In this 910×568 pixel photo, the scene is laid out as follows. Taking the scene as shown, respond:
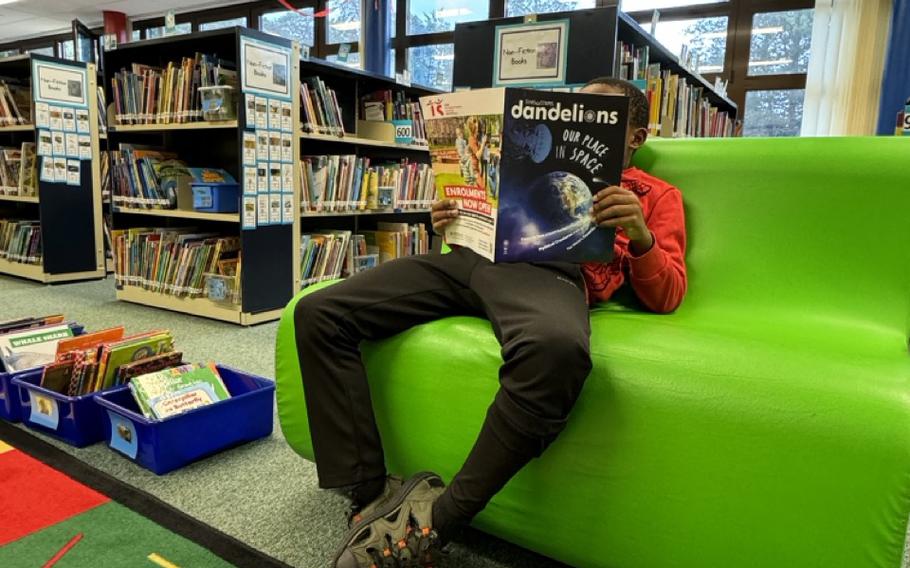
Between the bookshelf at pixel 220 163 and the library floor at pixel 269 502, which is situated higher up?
the bookshelf at pixel 220 163

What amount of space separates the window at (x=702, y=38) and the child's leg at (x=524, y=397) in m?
5.16

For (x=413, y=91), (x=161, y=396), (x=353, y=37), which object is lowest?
(x=161, y=396)

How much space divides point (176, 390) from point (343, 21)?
676 centimetres

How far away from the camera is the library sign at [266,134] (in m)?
2.77

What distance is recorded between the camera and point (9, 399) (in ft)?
5.69

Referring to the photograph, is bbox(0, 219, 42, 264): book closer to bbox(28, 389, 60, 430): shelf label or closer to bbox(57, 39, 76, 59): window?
bbox(28, 389, 60, 430): shelf label

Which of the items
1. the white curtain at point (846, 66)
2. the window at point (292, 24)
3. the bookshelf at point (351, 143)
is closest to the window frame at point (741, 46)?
the white curtain at point (846, 66)

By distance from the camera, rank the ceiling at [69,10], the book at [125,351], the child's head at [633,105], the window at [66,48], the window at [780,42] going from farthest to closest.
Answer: the window at [66,48]
the ceiling at [69,10]
the window at [780,42]
the book at [125,351]
the child's head at [633,105]

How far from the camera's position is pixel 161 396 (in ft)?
5.08

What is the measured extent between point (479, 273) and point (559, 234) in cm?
18

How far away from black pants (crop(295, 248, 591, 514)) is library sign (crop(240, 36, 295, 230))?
174 cm

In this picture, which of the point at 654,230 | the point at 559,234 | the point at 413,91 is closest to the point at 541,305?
the point at 559,234

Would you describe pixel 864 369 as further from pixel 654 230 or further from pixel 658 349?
pixel 654 230

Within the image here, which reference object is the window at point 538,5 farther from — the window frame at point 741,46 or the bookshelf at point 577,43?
the bookshelf at point 577,43
